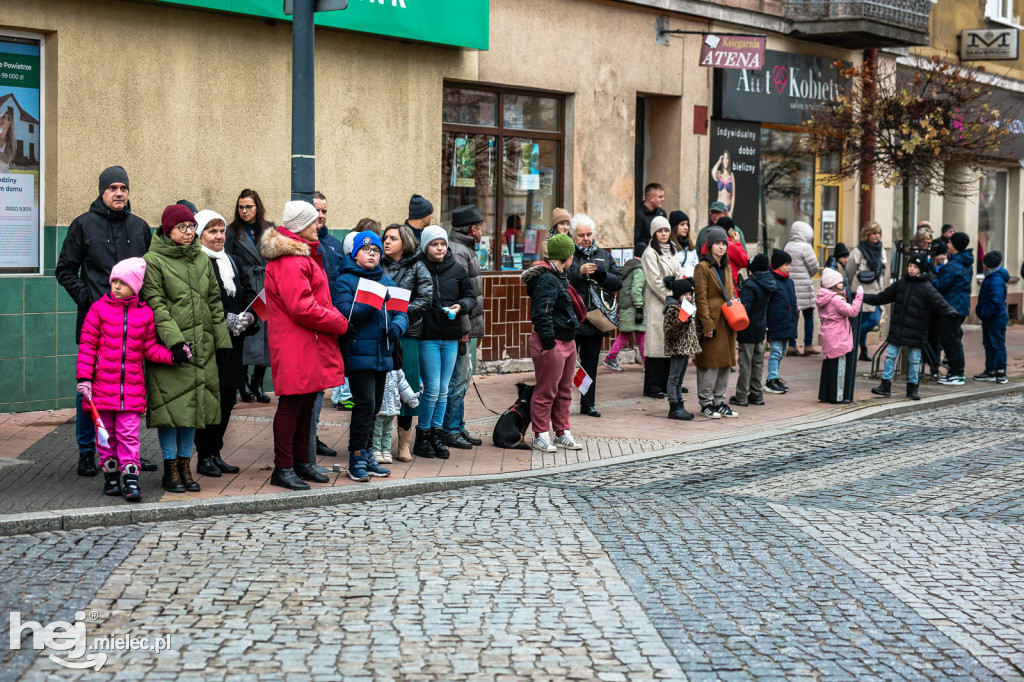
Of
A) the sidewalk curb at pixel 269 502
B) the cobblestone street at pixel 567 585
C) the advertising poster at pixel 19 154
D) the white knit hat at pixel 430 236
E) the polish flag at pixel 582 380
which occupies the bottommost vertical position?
the cobblestone street at pixel 567 585

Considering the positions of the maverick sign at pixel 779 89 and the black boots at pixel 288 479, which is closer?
the black boots at pixel 288 479

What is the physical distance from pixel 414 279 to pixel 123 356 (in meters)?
2.35

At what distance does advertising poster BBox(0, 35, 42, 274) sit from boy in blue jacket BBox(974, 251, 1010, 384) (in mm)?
11135

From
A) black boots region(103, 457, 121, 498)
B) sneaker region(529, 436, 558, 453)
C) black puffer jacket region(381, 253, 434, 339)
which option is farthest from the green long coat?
sneaker region(529, 436, 558, 453)

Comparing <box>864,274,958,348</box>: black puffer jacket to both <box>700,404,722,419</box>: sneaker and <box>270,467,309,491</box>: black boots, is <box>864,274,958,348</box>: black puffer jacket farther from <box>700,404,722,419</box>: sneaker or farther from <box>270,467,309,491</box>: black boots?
<box>270,467,309,491</box>: black boots

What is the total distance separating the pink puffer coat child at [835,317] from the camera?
13398mm

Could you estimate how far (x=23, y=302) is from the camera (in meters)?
11.3

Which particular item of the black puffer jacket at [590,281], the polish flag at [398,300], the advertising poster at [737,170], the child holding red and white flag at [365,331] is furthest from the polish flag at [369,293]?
the advertising poster at [737,170]

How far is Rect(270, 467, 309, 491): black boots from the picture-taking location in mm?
8203

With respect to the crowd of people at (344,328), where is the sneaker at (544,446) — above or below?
below

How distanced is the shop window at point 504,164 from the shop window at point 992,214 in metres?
13.7

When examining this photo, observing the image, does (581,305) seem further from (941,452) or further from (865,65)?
(865,65)

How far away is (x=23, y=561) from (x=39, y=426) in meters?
4.50

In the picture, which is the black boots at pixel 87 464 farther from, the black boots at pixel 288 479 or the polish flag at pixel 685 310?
the polish flag at pixel 685 310
